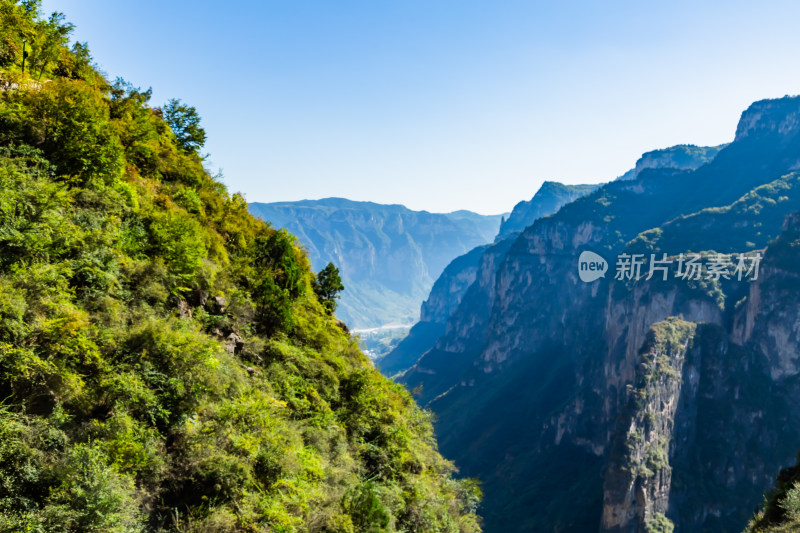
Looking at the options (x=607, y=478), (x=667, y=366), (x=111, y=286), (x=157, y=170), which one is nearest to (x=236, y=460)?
(x=111, y=286)

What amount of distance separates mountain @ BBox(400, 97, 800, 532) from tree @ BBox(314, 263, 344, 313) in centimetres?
4956

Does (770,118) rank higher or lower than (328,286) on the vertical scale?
higher

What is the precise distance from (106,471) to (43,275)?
14.9 feet

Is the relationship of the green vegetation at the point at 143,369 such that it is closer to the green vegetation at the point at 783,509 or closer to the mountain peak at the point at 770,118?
the green vegetation at the point at 783,509

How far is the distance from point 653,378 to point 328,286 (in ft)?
254

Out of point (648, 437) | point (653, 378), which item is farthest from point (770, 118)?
point (648, 437)

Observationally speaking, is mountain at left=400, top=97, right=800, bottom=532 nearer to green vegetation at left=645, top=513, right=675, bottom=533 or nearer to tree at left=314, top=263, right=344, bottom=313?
green vegetation at left=645, top=513, right=675, bottom=533

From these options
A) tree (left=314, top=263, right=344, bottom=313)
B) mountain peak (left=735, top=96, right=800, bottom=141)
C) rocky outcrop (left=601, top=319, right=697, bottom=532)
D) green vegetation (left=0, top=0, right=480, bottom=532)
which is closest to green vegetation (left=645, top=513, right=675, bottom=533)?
rocky outcrop (left=601, top=319, right=697, bottom=532)

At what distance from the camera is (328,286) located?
2930 centimetres

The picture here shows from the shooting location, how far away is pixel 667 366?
8544 cm

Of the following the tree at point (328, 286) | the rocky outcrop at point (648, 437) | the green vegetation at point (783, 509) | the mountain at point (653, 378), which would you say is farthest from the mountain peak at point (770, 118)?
the tree at point (328, 286)

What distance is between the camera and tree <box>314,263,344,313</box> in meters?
28.9

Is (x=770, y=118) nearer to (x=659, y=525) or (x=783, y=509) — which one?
(x=659, y=525)

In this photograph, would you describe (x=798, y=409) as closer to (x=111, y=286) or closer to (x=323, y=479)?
(x=323, y=479)
